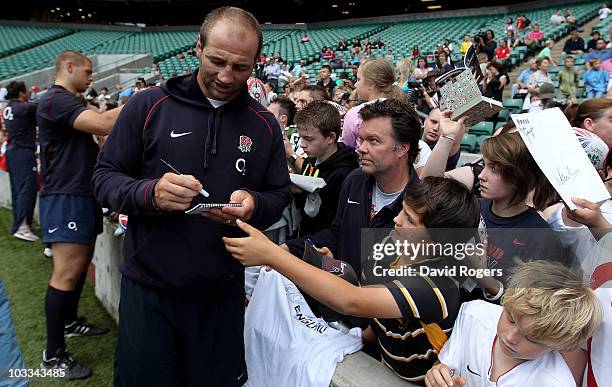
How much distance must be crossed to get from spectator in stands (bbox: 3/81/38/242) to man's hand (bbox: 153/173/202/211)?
13.9 feet

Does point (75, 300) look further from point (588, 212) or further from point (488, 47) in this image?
point (488, 47)

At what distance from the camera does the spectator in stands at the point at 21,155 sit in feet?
16.0

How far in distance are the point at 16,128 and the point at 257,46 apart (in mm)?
4300

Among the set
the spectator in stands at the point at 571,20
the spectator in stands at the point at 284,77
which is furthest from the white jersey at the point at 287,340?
the spectator in stands at the point at 571,20

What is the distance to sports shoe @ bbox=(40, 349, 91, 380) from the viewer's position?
2.67 meters

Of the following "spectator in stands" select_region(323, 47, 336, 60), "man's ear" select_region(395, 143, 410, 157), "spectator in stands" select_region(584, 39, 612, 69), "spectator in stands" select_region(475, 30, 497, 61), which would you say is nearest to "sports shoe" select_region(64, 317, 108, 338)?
"man's ear" select_region(395, 143, 410, 157)

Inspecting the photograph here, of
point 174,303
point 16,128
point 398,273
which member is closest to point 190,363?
point 174,303

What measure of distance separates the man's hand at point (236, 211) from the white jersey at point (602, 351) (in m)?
1.11

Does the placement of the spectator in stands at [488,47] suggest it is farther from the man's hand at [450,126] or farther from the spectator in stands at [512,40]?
the man's hand at [450,126]

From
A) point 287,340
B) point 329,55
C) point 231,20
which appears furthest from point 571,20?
point 231,20

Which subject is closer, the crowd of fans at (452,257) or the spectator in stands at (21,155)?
the crowd of fans at (452,257)

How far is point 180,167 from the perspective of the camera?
5.36 feet

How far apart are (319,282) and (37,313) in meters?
2.89

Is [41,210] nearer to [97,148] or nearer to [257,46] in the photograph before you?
[97,148]
